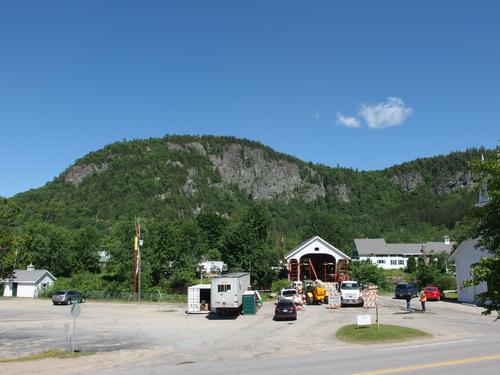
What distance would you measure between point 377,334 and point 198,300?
19268mm

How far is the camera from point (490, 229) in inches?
409

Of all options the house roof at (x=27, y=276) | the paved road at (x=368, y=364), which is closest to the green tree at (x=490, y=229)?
the paved road at (x=368, y=364)

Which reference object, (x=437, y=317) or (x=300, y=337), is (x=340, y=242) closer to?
(x=437, y=317)

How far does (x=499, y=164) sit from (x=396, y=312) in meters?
28.1

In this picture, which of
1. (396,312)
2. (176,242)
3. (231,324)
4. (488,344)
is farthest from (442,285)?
(488,344)

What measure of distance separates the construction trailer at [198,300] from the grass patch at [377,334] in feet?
53.8

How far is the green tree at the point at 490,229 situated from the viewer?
383 inches

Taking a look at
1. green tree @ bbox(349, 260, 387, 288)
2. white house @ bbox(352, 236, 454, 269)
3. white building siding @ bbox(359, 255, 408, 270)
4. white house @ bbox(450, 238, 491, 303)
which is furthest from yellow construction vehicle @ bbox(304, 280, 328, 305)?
white building siding @ bbox(359, 255, 408, 270)

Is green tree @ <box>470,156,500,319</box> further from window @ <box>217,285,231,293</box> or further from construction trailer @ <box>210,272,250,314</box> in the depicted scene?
window @ <box>217,285,231,293</box>

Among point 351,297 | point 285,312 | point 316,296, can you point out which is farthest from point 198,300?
point 351,297

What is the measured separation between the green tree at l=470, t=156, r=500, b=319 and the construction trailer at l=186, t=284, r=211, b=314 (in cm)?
3096

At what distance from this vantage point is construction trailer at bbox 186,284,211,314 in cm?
3900

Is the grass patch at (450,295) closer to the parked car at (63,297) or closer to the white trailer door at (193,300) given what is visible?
the white trailer door at (193,300)

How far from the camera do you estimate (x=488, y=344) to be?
65.8ft
